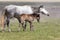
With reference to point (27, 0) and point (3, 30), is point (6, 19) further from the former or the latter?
point (27, 0)

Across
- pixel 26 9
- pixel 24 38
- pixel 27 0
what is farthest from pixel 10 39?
pixel 27 0

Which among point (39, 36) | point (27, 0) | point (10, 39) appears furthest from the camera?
point (27, 0)

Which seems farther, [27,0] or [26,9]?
[27,0]

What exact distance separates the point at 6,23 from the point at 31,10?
1.91m

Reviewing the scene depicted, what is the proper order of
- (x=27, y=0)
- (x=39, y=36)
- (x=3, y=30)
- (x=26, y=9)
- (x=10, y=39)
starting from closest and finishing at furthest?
(x=10, y=39) < (x=39, y=36) < (x=3, y=30) < (x=26, y=9) < (x=27, y=0)

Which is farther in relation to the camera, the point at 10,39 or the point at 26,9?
the point at 26,9

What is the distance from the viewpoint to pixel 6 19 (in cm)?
1612

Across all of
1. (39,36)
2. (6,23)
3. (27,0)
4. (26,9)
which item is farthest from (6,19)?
(27,0)

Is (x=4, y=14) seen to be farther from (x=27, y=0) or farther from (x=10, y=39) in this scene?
(x=27, y=0)

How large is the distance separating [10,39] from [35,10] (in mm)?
4551

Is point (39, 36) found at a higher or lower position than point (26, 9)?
lower

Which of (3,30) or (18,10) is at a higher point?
(18,10)

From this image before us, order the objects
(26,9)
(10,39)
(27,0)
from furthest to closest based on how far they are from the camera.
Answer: (27,0), (26,9), (10,39)

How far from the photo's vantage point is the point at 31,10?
56.0ft
